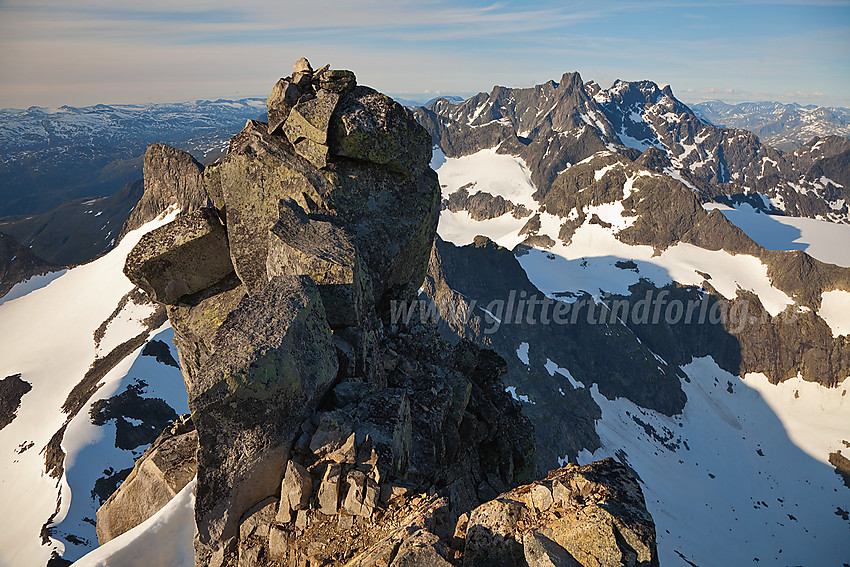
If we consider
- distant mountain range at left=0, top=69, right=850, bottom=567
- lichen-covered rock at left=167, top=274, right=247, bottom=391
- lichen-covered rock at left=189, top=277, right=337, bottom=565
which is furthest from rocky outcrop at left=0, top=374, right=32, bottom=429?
lichen-covered rock at left=189, top=277, right=337, bottom=565

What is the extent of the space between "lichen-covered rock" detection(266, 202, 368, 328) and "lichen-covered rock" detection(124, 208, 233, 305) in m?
3.15

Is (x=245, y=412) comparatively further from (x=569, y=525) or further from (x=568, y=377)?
(x=568, y=377)

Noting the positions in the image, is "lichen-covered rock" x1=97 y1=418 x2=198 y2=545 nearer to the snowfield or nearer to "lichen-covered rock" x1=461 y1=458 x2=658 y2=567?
"lichen-covered rock" x1=461 y1=458 x2=658 y2=567

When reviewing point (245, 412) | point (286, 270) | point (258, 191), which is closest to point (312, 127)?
point (258, 191)

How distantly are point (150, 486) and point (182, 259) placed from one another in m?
8.56

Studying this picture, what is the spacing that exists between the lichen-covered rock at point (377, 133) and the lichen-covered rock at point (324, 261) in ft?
14.6

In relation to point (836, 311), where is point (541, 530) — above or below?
above

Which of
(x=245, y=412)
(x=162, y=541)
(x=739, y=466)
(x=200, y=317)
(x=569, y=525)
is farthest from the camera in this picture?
(x=739, y=466)

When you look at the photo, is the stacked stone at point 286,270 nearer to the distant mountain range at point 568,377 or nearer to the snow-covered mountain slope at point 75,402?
the distant mountain range at point 568,377

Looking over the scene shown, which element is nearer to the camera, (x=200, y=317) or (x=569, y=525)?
(x=569, y=525)

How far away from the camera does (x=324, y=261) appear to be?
14.8 meters

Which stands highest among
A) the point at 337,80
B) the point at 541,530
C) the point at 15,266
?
the point at 337,80

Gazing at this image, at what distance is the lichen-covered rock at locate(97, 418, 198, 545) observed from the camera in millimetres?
12484

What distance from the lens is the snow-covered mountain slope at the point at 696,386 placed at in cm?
11988
